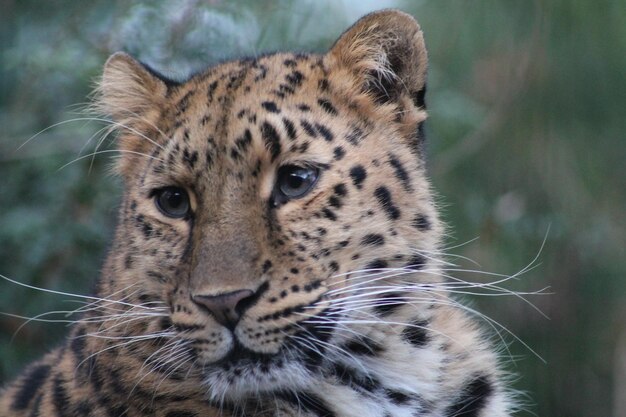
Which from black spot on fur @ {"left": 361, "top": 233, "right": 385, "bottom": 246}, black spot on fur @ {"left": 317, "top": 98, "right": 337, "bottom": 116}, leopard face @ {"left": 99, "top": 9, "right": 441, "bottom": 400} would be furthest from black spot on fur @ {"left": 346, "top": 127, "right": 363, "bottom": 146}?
black spot on fur @ {"left": 361, "top": 233, "right": 385, "bottom": 246}

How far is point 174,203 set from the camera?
204 inches

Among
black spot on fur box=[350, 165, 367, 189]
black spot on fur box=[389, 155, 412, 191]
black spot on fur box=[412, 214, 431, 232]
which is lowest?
black spot on fur box=[412, 214, 431, 232]

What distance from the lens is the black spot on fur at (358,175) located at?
496cm

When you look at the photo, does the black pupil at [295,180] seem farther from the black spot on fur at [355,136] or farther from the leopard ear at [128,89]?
the leopard ear at [128,89]

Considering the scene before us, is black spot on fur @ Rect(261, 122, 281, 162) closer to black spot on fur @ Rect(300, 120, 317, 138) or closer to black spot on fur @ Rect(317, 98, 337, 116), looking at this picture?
black spot on fur @ Rect(300, 120, 317, 138)

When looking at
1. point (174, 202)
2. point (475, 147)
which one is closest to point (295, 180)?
point (174, 202)

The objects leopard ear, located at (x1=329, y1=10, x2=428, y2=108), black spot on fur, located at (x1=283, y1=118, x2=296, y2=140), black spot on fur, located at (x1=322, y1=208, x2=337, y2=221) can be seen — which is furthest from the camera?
leopard ear, located at (x1=329, y1=10, x2=428, y2=108)

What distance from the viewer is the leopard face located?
4566 mm

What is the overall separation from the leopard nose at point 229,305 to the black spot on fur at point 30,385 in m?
1.50

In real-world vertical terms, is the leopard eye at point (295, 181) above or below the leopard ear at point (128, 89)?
below

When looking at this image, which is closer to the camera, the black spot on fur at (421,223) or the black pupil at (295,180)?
the black pupil at (295,180)

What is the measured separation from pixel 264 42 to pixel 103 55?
1245 millimetres

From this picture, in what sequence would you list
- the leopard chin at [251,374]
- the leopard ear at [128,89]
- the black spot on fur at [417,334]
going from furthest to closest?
the leopard ear at [128,89] → the black spot on fur at [417,334] → the leopard chin at [251,374]

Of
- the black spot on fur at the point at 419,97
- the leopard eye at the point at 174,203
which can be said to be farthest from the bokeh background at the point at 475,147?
the leopard eye at the point at 174,203
